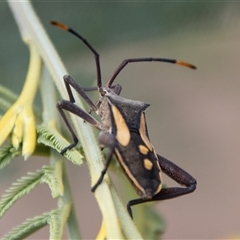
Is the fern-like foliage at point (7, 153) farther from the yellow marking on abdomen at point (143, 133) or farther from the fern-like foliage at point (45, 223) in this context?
the yellow marking on abdomen at point (143, 133)

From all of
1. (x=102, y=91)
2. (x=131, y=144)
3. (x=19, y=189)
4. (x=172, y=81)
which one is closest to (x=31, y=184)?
(x=19, y=189)

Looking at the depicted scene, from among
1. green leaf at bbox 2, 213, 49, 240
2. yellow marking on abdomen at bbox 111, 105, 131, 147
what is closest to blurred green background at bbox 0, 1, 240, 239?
yellow marking on abdomen at bbox 111, 105, 131, 147

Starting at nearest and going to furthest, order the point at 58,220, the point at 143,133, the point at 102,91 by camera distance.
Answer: the point at 58,220 → the point at 143,133 → the point at 102,91

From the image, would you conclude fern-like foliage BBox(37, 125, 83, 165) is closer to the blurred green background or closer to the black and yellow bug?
the black and yellow bug

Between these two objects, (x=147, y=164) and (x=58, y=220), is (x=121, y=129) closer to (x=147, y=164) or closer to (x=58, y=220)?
(x=147, y=164)

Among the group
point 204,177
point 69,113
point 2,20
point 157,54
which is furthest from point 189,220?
point 69,113

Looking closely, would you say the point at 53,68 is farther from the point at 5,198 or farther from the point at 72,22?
the point at 72,22
